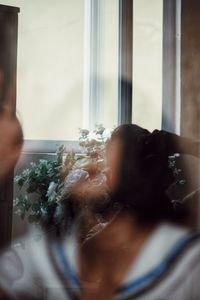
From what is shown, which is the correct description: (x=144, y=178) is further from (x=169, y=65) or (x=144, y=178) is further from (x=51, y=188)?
(x=169, y=65)

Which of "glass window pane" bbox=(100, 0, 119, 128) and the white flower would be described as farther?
"glass window pane" bbox=(100, 0, 119, 128)

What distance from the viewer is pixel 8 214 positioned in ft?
4.08

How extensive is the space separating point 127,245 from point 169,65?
1.97ft

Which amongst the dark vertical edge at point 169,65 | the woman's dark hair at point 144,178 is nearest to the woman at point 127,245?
the woman's dark hair at point 144,178

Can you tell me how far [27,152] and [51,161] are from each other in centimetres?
8

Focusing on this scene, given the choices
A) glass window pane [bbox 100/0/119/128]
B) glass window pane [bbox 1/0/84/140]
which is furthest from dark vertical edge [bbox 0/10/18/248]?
glass window pane [bbox 100/0/119/128]

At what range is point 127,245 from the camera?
4.08ft

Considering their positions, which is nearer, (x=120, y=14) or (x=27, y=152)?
(x=27, y=152)

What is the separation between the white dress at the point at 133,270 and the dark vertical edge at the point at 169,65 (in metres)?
0.37

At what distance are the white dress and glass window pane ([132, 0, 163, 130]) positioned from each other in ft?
1.28

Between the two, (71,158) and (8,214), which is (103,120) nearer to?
(71,158)

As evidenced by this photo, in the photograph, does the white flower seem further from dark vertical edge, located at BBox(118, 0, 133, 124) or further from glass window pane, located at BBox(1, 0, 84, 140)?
dark vertical edge, located at BBox(118, 0, 133, 124)

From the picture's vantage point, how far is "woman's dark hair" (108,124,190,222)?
124 centimetres

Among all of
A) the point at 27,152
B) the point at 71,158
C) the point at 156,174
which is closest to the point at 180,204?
the point at 156,174
